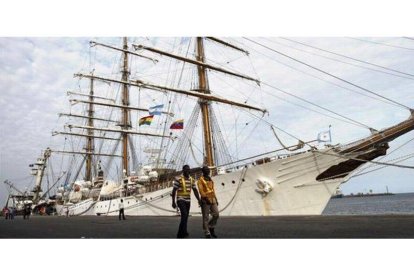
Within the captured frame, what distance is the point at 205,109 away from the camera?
2975cm

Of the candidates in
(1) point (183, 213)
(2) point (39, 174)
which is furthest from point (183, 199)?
(2) point (39, 174)

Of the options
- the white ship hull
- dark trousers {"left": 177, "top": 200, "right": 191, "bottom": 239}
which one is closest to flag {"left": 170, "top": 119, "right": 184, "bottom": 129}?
the white ship hull

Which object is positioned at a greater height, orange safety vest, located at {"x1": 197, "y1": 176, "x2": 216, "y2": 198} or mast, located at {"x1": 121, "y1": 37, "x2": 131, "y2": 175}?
mast, located at {"x1": 121, "y1": 37, "x2": 131, "y2": 175}

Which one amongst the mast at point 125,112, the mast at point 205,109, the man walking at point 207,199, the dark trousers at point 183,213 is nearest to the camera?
the dark trousers at point 183,213

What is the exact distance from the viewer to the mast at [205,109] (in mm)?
26969

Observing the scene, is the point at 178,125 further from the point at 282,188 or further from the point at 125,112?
the point at 125,112

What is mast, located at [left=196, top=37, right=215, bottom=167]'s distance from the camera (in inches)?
1062

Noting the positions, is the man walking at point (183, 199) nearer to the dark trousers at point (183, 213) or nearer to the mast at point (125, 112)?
the dark trousers at point (183, 213)

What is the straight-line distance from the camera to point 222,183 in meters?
22.2

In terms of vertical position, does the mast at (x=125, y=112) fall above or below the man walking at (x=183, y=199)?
above

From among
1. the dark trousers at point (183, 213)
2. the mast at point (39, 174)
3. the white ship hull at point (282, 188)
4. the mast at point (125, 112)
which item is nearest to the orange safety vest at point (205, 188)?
the dark trousers at point (183, 213)

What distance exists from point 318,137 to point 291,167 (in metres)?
2.06

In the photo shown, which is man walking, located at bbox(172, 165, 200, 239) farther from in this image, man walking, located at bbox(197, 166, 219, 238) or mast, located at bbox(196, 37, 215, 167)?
mast, located at bbox(196, 37, 215, 167)

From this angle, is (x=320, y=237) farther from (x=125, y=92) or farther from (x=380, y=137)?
(x=125, y=92)
